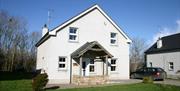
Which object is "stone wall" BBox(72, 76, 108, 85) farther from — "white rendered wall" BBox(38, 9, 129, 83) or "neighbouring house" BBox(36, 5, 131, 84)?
"white rendered wall" BBox(38, 9, 129, 83)

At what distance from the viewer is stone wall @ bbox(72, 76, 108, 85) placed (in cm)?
2131

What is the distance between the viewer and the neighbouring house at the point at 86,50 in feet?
74.8

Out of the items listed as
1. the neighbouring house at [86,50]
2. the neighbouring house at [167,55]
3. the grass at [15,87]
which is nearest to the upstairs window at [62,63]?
the neighbouring house at [86,50]

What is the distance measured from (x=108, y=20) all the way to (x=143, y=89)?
A: 39.4 ft

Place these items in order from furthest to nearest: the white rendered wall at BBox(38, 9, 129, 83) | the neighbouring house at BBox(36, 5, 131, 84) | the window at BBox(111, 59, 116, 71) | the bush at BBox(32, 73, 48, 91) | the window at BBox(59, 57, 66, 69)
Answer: the window at BBox(111, 59, 116, 71) < the window at BBox(59, 57, 66, 69) < the white rendered wall at BBox(38, 9, 129, 83) < the neighbouring house at BBox(36, 5, 131, 84) < the bush at BBox(32, 73, 48, 91)

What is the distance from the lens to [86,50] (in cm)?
2222

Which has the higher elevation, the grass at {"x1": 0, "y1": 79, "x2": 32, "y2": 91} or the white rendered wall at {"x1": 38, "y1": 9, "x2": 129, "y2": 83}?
the white rendered wall at {"x1": 38, "y1": 9, "x2": 129, "y2": 83}

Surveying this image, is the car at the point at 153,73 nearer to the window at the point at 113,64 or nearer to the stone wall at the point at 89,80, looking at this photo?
the window at the point at 113,64

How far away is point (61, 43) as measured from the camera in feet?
76.9

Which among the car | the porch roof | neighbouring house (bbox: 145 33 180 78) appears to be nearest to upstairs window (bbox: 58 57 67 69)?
the porch roof

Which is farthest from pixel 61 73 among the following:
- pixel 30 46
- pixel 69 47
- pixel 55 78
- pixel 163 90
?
pixel 30 46

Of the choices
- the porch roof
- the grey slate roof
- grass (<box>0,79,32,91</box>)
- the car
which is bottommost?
grass (<box>0,79,32,91</box>)

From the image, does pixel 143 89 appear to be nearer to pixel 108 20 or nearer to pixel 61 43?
pixel 61 43

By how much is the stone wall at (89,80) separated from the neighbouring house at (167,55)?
50.3 feet
